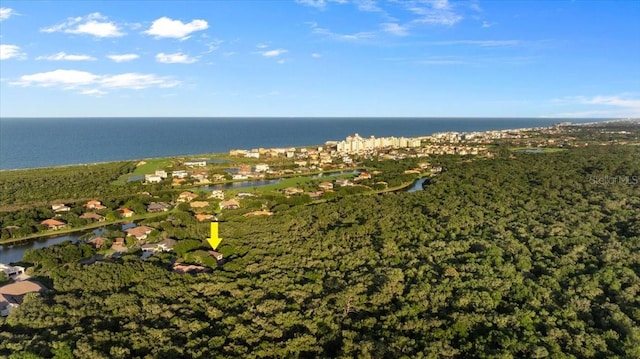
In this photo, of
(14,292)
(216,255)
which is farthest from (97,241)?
(216,255)

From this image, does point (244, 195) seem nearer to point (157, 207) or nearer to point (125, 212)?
point (157, 207)

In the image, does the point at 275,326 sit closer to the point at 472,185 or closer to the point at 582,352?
the point at 582,352

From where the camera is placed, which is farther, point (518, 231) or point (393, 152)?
point (393, 152)

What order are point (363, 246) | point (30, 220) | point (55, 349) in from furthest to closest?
1. point (30, 220)
2. point (363, 246)
3. point (55, 349)

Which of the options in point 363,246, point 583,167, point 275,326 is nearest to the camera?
point 275,326

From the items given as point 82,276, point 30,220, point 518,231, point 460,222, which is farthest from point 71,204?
point 518,231

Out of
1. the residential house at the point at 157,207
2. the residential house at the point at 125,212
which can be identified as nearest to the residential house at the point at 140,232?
the residential house at the point at 125,212
